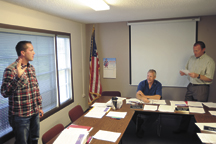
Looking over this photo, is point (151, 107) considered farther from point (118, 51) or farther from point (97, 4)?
point (118, 51)

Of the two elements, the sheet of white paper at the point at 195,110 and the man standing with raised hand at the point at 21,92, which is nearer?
the man standing with raised hand at the point at 21,92

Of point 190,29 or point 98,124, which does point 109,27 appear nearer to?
point 190,29

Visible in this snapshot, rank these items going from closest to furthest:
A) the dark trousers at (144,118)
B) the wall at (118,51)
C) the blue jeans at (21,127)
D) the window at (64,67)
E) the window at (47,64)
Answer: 1. the blue jeans at (21,127)
2. the window at (47,64)
3. the dark trousers at (144,118)
4. the window at (64,67)
5. the wall at (118,51)

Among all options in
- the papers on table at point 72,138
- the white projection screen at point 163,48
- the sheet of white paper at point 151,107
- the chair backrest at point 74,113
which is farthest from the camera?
the white projection screen at point 163,48

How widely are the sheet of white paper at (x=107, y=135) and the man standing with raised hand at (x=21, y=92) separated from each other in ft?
3.38

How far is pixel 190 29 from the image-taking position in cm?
437

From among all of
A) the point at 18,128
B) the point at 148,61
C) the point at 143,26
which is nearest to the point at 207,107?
the point at 148,61

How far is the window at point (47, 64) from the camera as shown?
8.56 feet

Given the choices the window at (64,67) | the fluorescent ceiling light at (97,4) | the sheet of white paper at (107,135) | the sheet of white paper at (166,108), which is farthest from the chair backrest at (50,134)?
the window at (64,67)

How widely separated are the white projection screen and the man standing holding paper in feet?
2.90

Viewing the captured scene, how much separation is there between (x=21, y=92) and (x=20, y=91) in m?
0.02

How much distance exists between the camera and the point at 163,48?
182 inches

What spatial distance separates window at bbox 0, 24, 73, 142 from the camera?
8.56ft

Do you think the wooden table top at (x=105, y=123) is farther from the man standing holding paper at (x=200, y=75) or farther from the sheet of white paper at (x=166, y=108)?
the man standing holding paper at (x=200, y=75)
